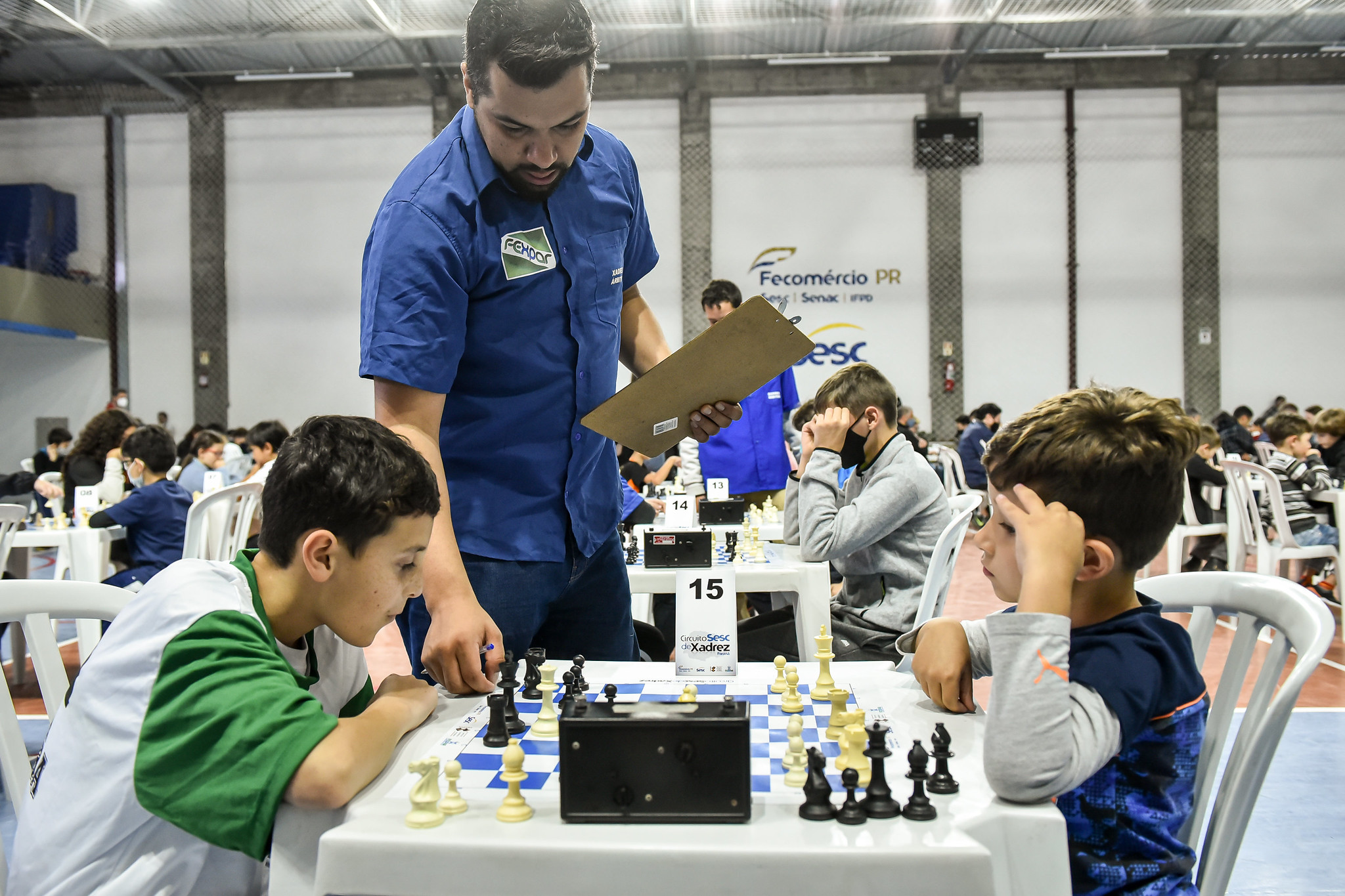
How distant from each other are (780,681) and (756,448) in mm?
3324

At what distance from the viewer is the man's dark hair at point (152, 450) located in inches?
169

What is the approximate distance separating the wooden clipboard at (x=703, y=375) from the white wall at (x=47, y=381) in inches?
525

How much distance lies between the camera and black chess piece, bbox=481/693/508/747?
1.09m

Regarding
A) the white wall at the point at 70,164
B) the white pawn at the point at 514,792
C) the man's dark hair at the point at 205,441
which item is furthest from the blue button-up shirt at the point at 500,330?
the white wall at the point at 70,164

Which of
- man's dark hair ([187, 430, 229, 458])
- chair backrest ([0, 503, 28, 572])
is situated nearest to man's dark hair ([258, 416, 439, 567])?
chair backrest ([0, 503, 28, 572])

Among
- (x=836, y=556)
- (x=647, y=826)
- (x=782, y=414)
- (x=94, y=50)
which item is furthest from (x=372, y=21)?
(x=647, y=826)

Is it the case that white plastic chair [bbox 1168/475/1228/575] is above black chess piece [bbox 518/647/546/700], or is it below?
below

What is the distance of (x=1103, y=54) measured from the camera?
37.9ft

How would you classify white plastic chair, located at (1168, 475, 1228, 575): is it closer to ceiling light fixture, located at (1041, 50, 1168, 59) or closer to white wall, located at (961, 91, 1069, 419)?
white wall, located at (961, 91, 1069, 419)

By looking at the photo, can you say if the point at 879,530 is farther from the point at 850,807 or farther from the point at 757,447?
the point at 757,447

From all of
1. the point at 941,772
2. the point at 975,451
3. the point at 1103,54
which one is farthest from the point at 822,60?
the point at 941,772

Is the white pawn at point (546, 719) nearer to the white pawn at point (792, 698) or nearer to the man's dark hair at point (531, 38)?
the white pawn at point (792, 698)

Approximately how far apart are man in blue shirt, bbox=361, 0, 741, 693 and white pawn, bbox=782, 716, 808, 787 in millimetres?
438

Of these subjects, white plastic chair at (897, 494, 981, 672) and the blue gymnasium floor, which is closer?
the blue gymnasium floor
